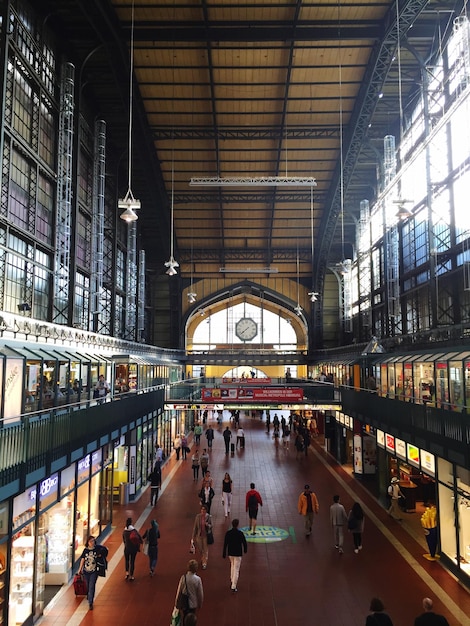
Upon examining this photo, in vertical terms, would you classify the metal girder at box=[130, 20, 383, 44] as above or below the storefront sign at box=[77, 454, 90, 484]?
above

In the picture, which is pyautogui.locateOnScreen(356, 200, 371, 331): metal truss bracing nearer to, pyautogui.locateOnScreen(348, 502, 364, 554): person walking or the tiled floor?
the tiled floor

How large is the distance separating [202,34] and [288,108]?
8358 millimetres

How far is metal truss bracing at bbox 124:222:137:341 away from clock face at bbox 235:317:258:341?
14.8 meters

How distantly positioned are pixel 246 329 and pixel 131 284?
55.7 ft

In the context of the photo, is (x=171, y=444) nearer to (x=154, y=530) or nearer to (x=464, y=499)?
(x=154, y=530)

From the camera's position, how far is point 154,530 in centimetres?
1180

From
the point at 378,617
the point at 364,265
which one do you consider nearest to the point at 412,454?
the point at 378,617

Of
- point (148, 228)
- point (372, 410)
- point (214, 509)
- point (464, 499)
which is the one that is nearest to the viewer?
point (464, 499)

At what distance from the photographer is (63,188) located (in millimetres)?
22312

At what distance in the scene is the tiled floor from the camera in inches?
386

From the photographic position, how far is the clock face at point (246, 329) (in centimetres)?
4900

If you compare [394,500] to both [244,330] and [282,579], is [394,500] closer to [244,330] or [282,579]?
[282,579]

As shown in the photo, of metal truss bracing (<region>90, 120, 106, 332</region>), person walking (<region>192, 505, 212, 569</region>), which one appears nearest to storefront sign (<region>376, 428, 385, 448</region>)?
person walking (<region>192, 505, 212, 569</region>)

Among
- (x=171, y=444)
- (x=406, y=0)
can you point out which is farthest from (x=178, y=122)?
(x=171, y=444)
